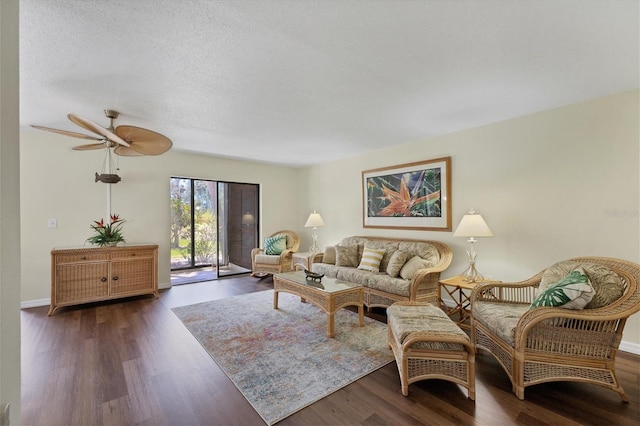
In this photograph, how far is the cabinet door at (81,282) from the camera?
368 cm

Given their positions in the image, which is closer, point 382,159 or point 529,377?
point 529,377

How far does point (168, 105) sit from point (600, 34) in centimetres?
362

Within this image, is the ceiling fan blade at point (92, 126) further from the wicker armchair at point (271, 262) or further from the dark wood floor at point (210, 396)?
the wicker armchair at point (271, 262)

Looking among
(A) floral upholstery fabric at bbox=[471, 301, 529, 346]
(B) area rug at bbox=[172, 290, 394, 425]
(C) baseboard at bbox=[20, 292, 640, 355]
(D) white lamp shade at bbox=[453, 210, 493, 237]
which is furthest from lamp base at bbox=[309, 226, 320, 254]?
(A) floral upholstery fabric at bbox=[471, 301, 529, 346]

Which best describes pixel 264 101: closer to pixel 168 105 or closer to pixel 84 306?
pixel 168 105

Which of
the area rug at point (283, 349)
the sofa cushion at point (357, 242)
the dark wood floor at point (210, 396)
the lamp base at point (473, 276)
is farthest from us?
the sofa cushion at point (357, 242)

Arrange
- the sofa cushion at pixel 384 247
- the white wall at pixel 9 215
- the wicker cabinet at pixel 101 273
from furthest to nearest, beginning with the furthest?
the sofa cushion at pixel 384 247 → the wicker cabinet at pixel 101 273 → the white wall at pixel 9 215

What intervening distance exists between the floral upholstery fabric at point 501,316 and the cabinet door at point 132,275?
4.41 metres

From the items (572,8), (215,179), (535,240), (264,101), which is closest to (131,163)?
(215,179)

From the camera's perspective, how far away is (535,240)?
319 cm

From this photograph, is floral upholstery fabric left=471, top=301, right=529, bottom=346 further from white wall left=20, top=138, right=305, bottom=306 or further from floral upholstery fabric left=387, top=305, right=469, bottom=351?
white wall left=20, top=138, right=305, bottom=306

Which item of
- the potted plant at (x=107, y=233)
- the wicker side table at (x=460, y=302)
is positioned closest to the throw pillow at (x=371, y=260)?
the wicker side table at (x=460, y=302)

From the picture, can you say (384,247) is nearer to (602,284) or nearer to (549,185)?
(549,185)

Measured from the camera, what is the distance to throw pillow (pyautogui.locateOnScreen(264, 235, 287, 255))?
224 inches
